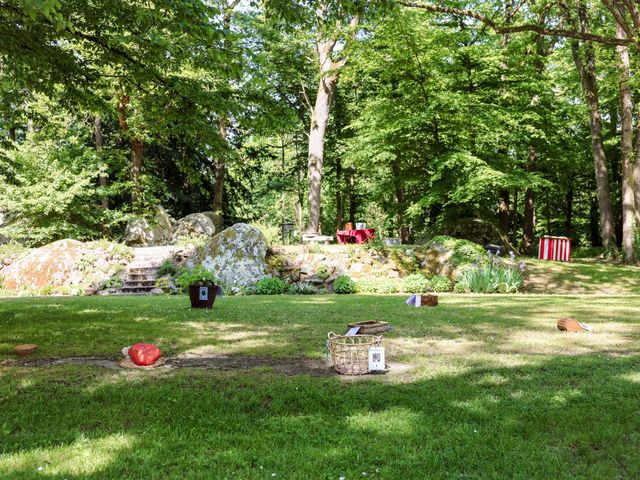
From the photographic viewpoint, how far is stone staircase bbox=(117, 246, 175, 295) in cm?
1488

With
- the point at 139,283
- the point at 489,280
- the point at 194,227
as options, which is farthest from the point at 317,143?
the point at 489,280

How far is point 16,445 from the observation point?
3.43 meters

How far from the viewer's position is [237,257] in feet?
50.6

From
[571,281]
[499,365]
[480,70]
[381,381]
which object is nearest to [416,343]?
[499,365]

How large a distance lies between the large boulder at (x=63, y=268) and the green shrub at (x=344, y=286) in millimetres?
6906

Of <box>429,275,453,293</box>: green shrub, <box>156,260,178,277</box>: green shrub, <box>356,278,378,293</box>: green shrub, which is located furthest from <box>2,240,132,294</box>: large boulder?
<box>429,275,453,293</box>: green shrub

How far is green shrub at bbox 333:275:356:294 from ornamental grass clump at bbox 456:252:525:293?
2.97 m

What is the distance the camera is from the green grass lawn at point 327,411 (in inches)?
125

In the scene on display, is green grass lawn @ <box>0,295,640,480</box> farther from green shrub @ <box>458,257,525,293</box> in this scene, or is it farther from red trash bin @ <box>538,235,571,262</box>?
red trash bin @ <box>538,235,571,262</box>

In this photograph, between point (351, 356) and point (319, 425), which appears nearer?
point (319, 425)

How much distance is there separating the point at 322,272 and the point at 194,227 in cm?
842

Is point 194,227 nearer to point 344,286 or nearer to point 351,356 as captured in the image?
point 344,286

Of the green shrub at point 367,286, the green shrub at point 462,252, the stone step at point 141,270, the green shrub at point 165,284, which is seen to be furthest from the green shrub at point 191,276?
the green shrub at point 462,252

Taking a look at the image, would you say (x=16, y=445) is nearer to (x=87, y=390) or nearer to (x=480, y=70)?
→ (x=87, y=390)
